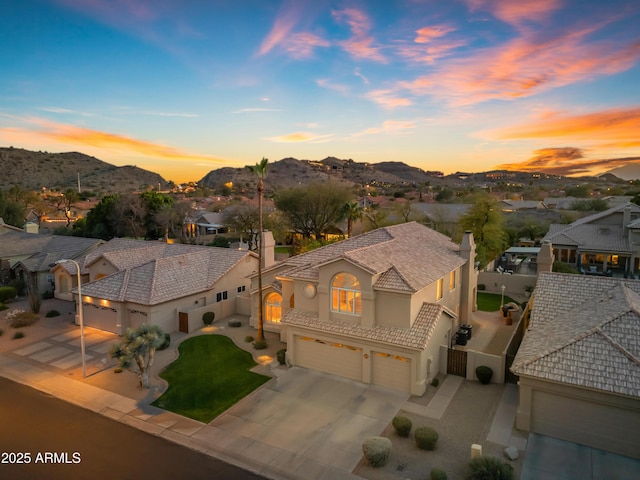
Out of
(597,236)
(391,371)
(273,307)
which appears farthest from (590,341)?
(597,236)

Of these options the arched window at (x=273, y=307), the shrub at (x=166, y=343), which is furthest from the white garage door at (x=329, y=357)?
the shrub at (x=166, y=343)

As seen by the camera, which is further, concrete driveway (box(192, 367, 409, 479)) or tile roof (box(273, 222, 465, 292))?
tile roof (box(273, 222, 465, 292))

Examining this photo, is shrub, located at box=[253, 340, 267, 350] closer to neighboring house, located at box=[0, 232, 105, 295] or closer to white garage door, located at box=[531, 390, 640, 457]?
white garage door, located at box=[531, 390, 640, 457]

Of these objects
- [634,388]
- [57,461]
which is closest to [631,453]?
[634,388]

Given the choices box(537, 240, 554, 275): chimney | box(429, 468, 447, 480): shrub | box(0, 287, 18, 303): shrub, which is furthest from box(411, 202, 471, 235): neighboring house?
box(0, 287, 18, 303): shrub

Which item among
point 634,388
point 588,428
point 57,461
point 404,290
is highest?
point 404,290

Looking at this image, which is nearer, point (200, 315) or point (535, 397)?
point (535, 397)

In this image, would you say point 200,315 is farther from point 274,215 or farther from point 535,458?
point 274,215
